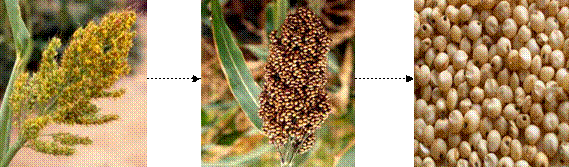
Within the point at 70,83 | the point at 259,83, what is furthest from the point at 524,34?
the point at 70,83

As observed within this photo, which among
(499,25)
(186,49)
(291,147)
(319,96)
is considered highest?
(499,25)

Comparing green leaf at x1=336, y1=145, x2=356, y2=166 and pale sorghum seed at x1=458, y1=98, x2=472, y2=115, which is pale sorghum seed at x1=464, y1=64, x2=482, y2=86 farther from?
green leaf at x1=336, y1=145, x2=356, y2=166

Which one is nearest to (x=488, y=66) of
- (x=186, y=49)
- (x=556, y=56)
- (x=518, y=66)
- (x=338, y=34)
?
(x=518, y=66)

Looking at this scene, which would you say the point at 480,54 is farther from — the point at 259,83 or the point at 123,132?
the point at 123,132

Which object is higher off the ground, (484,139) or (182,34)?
(182,34)

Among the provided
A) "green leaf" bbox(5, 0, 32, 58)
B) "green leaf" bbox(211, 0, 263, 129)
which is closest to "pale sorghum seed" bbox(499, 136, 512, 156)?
"green leaf" bbox(211, 0, 263, 129)

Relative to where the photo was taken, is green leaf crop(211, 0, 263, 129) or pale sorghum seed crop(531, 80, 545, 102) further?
green leaf crop(211, 0, 263, 129)

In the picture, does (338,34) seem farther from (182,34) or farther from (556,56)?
(556,56)
